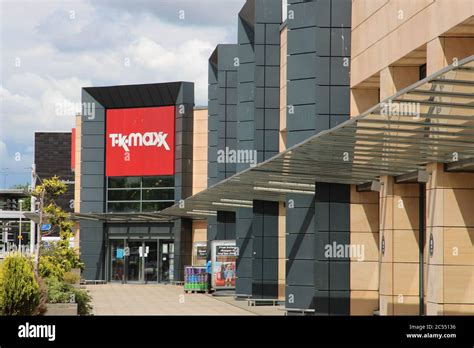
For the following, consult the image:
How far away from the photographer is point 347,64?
30609mm

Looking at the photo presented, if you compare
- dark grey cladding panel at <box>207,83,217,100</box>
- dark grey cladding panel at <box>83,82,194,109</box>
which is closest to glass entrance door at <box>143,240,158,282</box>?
dark grey cladding panel at <box>83,82,194,109</box>

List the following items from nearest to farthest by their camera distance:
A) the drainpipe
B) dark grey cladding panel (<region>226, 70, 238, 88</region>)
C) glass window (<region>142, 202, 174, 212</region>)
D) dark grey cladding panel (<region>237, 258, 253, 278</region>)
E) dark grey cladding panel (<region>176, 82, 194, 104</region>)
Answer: the drainpipe → dark grey cladding panel (<region>237, 258, 253, 278</region>) → dark grey cladding panel (<region>226, 70, 238, 88</region>) → dark grey cladding panel (<region>176, 82, 194, 104</region>) → glass window (<region>142, 202, 174, 212</region>)

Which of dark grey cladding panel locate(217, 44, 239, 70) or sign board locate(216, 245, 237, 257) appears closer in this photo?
sign board locate(216, 245, 237, 257)

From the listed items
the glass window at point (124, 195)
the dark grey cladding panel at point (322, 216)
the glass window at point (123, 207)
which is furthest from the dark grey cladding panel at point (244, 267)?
the glass window at point (124, 195)

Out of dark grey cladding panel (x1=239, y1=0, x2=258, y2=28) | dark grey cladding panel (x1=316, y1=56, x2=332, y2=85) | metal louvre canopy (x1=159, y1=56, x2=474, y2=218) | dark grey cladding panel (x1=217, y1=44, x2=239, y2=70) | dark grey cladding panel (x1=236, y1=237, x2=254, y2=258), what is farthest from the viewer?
dark grey cladding panel (x1=217, y1=44, x2=239, y2=70)

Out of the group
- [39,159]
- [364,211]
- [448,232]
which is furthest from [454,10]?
[39,159]

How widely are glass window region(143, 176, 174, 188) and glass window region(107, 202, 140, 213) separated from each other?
56.6 inches

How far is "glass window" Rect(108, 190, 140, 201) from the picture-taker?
63909 millimetres

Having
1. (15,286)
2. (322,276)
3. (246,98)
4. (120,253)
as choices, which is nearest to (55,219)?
(246,98)

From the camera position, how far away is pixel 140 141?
63.4 meters

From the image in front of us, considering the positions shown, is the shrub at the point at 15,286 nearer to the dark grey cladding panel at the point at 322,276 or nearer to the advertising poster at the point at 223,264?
the dark grey cladding panel at the point at 322,276

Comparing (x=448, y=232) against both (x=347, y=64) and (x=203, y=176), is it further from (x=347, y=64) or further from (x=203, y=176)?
(x=203, y=176)

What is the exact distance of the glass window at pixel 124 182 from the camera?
64.0m

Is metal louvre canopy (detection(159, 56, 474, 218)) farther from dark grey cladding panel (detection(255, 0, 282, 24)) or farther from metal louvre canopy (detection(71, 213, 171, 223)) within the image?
metal louvre canopy (detection(71, 213, 171, 223))
